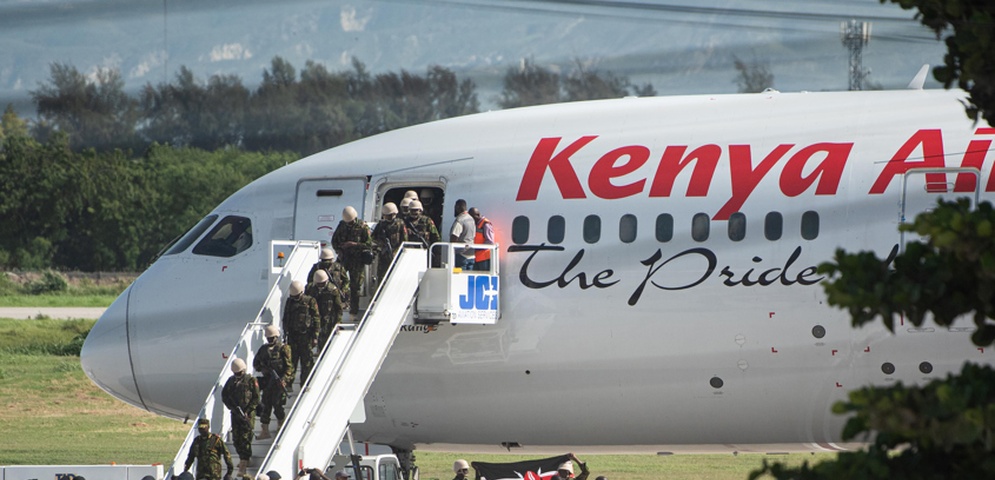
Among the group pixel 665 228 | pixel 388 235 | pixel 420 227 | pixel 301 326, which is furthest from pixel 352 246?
pixel 665 228

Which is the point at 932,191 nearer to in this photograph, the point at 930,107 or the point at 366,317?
the point at 930,107

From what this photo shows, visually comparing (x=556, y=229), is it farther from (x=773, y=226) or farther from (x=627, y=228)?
(x=773, y=226)

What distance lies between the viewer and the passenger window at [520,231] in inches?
708

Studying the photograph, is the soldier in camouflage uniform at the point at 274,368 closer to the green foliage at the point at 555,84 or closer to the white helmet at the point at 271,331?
the white helmet at the point at 271,331

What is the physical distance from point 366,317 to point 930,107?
7.36m

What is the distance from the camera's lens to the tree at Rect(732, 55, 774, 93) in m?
15.4

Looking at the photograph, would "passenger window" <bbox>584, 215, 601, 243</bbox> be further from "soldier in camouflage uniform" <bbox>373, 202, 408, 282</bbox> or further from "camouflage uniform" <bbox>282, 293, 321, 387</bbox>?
"camouflage uniform" <bbox>282, 293, 321, 387</bbox>

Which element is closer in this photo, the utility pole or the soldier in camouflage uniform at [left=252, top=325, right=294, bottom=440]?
the utility pole

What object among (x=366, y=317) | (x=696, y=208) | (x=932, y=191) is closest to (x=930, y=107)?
(x=932, y=191)

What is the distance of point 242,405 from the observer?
17125 mm

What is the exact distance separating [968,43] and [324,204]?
40.9 feet

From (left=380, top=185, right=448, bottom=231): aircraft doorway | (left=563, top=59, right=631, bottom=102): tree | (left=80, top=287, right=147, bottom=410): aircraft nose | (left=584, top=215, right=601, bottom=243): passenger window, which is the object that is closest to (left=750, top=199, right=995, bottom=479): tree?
(left=584, top=215, right=601, bottom=243): passenger window

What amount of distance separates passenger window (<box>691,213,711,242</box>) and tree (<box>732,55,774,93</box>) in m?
1.80

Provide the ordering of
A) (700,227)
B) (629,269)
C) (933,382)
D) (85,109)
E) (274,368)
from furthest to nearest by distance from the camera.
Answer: (629,269)
(274,368)
(700,227)
(85,109)
(933,382)
